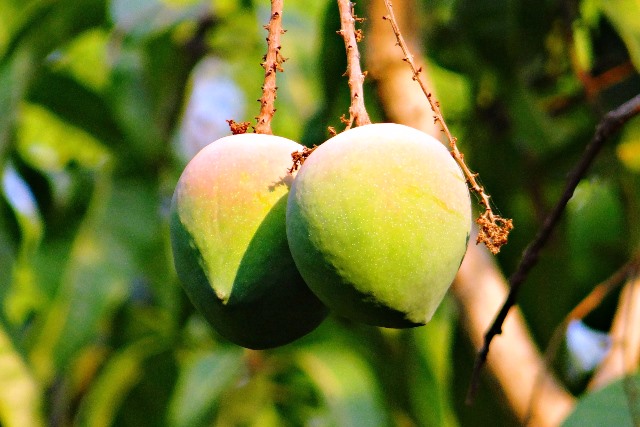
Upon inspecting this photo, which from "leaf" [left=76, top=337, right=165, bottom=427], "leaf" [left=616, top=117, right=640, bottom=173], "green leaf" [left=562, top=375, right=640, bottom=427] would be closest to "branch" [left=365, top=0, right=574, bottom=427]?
"green leaf" [left=562, top=375, right=640, bottom=427]

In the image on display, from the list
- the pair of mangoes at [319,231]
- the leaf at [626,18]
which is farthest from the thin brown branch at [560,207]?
the leaf at [626,18]

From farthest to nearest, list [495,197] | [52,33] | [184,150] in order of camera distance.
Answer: [184,150], [495,197], [52,33]

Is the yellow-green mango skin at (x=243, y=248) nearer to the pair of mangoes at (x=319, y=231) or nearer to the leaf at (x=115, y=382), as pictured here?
the pair of mangoes at (x=319, y=231)

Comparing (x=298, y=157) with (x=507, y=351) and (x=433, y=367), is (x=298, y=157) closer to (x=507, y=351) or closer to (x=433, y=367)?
(x=507, y=351)

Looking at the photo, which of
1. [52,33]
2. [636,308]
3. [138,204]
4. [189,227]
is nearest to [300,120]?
[138,204]

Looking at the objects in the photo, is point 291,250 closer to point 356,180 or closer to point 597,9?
point 356,180

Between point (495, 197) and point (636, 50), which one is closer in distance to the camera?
point (636, 50)

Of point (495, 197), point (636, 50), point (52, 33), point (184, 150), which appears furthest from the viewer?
point (184, 150)

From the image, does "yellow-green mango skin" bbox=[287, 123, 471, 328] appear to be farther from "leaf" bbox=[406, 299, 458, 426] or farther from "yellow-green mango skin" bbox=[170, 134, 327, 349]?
"leaf" bbox=[406, 299, 458, 426]
